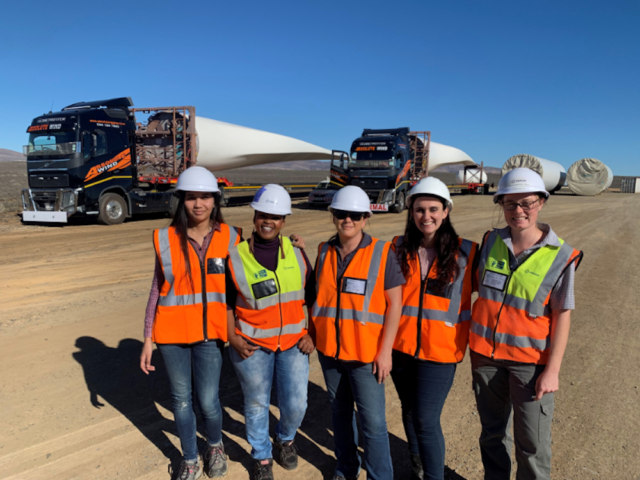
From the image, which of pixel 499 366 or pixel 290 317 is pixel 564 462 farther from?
pixel 290 317

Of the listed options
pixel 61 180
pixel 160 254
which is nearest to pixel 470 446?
pixel 160 254

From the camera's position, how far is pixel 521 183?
209 centimetres

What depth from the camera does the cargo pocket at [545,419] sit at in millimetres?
2025

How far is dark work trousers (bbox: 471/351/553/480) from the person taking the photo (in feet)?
6.67

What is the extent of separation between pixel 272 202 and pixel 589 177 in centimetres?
3496

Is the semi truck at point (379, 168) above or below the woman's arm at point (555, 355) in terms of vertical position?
above

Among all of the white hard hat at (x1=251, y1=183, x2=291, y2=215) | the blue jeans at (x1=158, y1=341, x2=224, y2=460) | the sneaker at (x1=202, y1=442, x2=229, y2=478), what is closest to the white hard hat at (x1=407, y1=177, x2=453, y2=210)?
the white hard hat at (x1=251, y1=183, x2=291, y2=215)

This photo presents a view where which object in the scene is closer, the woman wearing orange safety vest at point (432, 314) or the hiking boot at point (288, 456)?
the woman wearing orange safety vest at point (432, 314)

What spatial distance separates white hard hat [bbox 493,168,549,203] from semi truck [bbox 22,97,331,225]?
39.7 ft

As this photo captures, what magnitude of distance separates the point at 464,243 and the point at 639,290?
6.35 metres

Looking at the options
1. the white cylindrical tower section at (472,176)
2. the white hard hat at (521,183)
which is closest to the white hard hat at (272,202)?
the white hard hat at (521,183)

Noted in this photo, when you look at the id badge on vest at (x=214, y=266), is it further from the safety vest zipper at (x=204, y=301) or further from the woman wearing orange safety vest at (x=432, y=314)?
the woman wearing orange safety vest at (x=432, y=314)

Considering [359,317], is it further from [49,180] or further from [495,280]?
[49,180]

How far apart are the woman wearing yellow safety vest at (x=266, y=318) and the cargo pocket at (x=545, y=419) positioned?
126 centimetres
